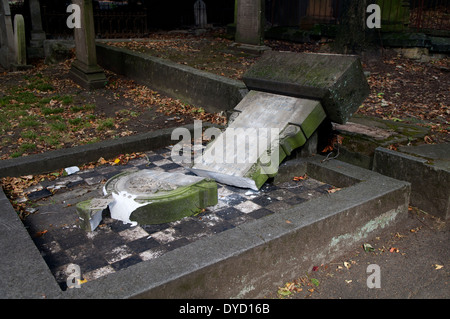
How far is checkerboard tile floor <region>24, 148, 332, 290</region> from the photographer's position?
3143 mm

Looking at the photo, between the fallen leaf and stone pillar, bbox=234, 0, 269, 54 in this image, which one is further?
→ stone pillar, bbox=234, 0, 269, 54

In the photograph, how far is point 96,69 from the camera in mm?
9367

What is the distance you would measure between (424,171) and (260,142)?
157cm

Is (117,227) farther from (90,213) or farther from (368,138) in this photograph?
(368,138)

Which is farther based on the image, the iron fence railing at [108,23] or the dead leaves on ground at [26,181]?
the iron fence railing at [108,23]

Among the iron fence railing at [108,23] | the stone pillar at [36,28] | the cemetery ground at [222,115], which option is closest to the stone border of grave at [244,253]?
the cemetery ground at [222,115]

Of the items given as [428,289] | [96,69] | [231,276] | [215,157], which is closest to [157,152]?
[215,157]

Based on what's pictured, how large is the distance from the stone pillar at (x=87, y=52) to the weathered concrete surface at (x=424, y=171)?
6.84m

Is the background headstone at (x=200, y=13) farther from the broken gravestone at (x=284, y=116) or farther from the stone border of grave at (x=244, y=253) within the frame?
the stone border of grave at (x=244, y=253)

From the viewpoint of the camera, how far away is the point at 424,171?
389 cm

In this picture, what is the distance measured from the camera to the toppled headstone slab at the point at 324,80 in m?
4.22

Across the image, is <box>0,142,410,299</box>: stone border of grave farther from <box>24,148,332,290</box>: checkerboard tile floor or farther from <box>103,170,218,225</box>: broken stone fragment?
<box>103,170,218,225</box>: broken stone fragment

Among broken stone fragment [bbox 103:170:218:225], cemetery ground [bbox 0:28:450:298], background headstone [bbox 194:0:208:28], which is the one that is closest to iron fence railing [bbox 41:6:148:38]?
background headstone [bbox 194:0:208:28]
